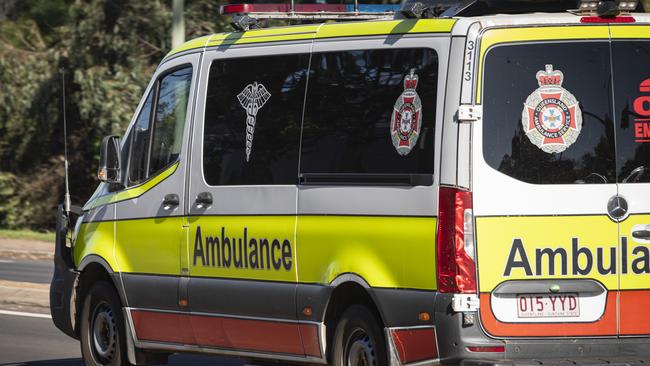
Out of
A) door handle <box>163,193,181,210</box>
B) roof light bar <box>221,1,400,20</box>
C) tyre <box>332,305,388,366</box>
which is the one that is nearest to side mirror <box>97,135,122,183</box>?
door handle <box>163,193,181,210</box>

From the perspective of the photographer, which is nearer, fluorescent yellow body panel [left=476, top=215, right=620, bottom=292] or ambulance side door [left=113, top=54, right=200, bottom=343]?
fluorescent yellow body panel [left=476, top=215, right=620, bottom=292]

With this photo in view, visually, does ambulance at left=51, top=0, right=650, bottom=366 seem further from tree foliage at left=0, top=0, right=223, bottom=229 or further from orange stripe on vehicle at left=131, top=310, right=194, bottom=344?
tree foliage at left=0, top=0, right=223, bottom=229

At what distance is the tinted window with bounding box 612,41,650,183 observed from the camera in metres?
7.21

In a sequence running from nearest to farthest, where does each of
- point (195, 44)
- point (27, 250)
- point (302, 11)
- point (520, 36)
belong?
point (520, 36) → point (302, 11) → point (195, 44) → point (27, 250)

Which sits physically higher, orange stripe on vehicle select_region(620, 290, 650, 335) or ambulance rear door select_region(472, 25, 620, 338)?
ambulance rear door select_region(472, 25, 620, 338)

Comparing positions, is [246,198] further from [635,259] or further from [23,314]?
[23,314]

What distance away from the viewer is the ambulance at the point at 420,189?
7.07 m

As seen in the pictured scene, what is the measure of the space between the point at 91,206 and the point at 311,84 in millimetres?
2674

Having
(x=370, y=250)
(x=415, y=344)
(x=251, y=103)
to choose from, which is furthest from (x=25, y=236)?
(x=415, y=344)

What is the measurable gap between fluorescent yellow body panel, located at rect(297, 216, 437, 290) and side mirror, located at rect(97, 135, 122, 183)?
7.25 ft

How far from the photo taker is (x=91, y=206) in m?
10.2

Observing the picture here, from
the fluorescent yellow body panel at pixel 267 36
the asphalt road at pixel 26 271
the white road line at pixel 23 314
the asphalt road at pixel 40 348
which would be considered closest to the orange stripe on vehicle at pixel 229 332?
the asphalt road at pixel 40 348

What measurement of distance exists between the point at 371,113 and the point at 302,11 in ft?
5.54

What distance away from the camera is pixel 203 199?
29.4 feet
